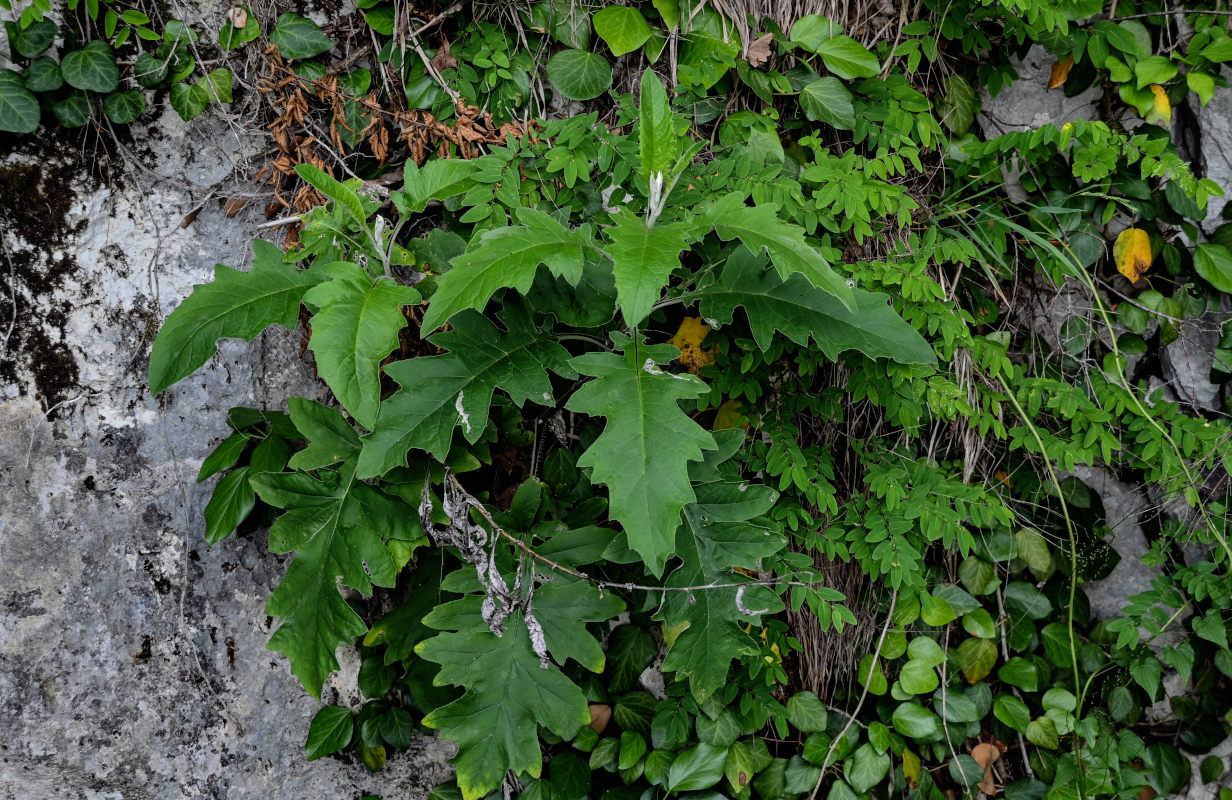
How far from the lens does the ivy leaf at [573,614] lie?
1.82 metres

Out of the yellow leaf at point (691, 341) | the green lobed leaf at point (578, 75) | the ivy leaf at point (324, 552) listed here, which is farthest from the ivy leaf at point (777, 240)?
the ivy leaf at point (324, 552)

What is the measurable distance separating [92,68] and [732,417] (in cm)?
199

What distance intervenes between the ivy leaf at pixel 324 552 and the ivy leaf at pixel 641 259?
2.69ft

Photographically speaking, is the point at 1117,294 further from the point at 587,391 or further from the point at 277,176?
the point at 277,176

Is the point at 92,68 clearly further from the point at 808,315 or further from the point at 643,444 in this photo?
the point at 808,315

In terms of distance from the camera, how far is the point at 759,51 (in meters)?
2.29

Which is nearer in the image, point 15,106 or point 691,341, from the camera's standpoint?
point 15,106

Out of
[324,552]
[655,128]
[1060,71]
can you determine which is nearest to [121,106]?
[324,552]

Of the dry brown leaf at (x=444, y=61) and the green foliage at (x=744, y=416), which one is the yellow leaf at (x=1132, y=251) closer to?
the green foliage at (x=744, y=416)

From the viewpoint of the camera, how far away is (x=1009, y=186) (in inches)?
104

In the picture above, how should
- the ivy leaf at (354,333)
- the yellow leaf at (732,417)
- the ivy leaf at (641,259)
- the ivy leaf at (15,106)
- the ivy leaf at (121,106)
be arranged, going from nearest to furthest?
the ivy leaf at (641,259) → the ivy leaf at (354,333) → the ivy leaf at (15,106) → the ivy leaf at (121,106) → the yellow leaf at (732,417)

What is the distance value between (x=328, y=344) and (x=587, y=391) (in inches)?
20.6

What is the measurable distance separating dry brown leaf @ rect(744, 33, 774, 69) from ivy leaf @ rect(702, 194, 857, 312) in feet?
3.10

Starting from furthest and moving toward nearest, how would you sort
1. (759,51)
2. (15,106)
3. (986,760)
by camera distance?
1. (986,760)
2. (759,51)
3. (15,106)
